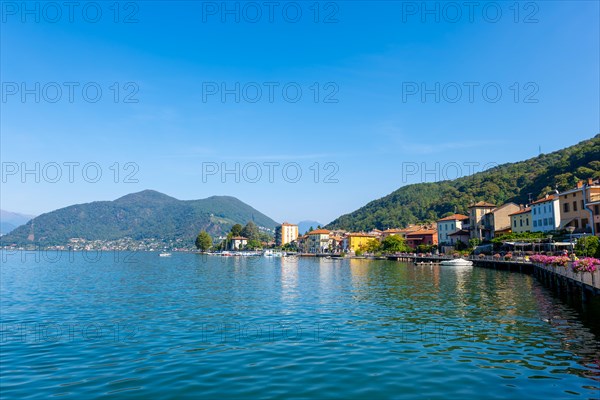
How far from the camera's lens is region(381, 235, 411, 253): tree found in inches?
5133

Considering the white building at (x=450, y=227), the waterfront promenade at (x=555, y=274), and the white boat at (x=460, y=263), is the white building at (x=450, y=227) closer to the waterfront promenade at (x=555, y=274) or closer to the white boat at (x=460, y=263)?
the waterfront promenade at (x=555, y=274)

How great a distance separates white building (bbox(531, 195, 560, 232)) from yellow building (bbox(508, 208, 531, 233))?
7.73 ft

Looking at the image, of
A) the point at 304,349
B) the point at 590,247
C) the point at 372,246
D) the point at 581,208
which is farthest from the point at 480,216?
the point at 304,349

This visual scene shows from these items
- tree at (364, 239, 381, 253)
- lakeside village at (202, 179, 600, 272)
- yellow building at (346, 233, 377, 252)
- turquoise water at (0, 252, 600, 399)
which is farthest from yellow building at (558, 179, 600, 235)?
yellow building at (346, 233, 377, 252)

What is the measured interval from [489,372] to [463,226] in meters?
110

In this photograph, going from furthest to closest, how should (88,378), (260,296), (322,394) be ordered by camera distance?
(260,296), (88,378), (322,394)

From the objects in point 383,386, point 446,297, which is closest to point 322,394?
point 383,386

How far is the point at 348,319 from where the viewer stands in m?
26.1

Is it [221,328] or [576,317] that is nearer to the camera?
[221,328]

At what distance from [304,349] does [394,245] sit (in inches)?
4646

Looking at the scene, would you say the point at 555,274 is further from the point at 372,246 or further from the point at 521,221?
the point at 372,246

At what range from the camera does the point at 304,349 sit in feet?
61.1

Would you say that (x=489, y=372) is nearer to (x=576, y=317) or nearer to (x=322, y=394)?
(x=322, y=394)

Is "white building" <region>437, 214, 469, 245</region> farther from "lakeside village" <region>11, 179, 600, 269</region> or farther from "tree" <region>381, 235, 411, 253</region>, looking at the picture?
"tree" <region>381, 235, 411, 253</region>
